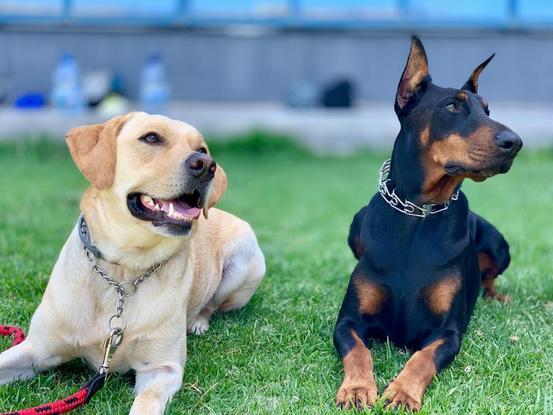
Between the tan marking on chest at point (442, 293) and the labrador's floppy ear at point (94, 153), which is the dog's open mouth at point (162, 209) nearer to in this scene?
the labrador's floppy ear at point (94, 153)

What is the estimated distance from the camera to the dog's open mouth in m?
3.64

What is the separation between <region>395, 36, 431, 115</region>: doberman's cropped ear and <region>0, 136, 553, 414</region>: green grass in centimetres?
124

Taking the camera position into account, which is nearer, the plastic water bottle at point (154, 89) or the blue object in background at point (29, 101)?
the plastic water bottle at point (154, 89)

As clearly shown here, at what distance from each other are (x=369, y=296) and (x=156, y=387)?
117 centimetres

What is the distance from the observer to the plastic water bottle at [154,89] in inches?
465

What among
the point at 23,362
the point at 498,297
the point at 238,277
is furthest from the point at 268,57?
the point at 23,362

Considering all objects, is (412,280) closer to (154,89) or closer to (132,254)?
(132,254)

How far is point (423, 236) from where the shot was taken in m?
4.12

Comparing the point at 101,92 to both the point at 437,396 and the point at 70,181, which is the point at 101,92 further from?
the point at 437,396

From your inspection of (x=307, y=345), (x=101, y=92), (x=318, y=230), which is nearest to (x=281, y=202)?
(x=318, y=230)

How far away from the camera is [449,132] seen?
3.96 m

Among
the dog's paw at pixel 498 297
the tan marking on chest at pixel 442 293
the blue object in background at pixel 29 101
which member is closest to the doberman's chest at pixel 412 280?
the tan marking on chest at pixel 442 293

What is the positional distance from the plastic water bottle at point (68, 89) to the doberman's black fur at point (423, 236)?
8189mm

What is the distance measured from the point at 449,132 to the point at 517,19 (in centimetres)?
936
